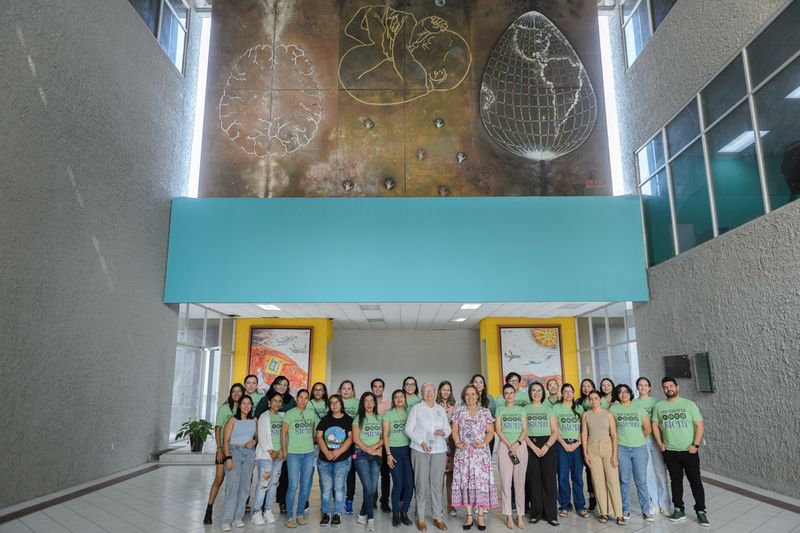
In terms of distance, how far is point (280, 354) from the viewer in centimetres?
1261

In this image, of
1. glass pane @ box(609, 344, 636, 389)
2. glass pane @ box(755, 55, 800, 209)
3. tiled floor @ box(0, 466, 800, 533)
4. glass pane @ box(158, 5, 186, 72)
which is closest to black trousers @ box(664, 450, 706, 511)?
tiled floor @ box(0, 466, 800, 533)

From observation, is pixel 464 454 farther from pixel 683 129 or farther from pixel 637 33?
pixel 637 33

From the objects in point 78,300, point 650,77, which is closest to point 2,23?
point 78,300

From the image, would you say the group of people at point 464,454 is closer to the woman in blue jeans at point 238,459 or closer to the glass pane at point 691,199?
the woman in blue jeans at point 238,459

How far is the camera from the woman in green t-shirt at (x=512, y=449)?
17.6 feet

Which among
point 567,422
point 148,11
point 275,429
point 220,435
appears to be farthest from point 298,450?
point 148,11

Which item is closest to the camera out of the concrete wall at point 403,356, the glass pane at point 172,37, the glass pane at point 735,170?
the glass pane at point 735,170

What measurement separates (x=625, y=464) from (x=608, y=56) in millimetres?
9276

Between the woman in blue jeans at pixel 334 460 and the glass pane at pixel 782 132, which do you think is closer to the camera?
the woman in blue jeans at pixel 334 460

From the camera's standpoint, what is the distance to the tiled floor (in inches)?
201

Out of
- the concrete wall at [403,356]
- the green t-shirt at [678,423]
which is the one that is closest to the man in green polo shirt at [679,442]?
the green t-shirt at [678,423]

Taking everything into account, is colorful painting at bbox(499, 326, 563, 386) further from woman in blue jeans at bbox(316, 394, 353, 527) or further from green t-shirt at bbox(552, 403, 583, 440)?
woman in blue jeans at bbox(316, 394, 353, 527)

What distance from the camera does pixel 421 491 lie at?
5270 millimetres

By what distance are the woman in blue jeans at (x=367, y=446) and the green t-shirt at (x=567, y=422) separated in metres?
1.95
